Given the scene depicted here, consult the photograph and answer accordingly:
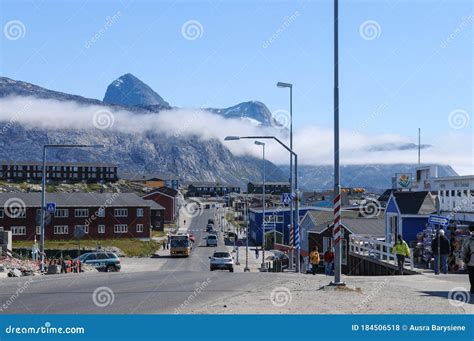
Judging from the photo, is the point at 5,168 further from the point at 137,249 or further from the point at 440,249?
the point at 440,249

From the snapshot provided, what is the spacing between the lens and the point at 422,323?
44.6ft

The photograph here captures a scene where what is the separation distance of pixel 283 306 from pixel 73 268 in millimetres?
21954

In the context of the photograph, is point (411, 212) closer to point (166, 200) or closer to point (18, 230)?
point (18, 230)

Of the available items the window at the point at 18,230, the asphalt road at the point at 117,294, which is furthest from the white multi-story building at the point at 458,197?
the window at the point at 18,230

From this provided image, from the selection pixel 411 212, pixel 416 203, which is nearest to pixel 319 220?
pixel 411 212

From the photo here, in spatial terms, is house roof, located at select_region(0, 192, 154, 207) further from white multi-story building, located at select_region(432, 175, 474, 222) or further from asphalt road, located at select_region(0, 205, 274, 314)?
asphalt road, located at select_region(0, 205, 274, 314)

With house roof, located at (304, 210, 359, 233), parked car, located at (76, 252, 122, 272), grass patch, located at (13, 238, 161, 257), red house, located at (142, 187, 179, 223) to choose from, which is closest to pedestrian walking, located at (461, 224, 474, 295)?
parked car, located at (76, 252, 122, 272)

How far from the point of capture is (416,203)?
35438 millimetres

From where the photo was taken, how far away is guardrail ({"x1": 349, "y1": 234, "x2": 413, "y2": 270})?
106ft

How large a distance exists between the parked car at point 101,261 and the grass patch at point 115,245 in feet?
126

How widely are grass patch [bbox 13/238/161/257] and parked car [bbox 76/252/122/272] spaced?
38.5 metres

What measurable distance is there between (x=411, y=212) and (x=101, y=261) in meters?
19.4

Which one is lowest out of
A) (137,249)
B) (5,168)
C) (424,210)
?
(137,249)

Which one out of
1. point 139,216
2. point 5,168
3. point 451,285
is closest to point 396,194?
point 451,285
